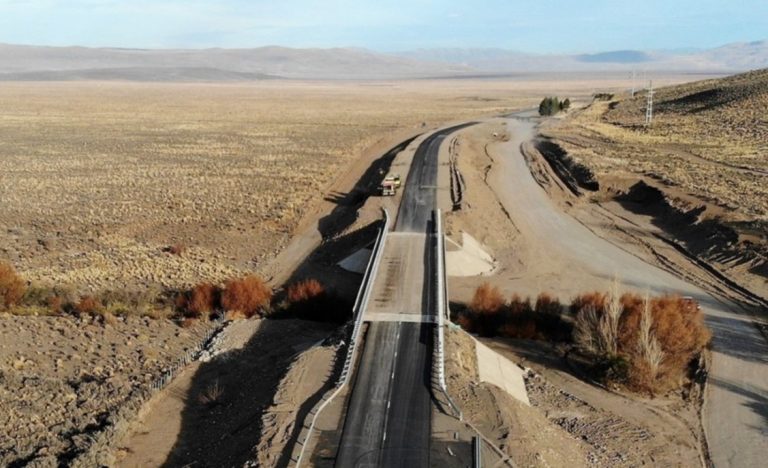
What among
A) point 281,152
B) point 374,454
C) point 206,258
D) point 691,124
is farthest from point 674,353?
point 691,124

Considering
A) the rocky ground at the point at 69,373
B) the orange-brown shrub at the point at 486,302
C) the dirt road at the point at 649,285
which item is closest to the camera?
the rocky ground at the point at 69,373

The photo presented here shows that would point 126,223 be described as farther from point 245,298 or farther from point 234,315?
point 234,315

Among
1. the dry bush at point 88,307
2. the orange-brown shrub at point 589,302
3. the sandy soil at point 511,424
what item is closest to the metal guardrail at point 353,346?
the sandy soil at point 511,424

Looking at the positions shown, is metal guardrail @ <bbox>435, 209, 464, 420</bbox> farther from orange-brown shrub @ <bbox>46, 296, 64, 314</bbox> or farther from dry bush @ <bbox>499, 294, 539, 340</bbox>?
orange-brown shrub @ <bbox>46, 296, 64, 314</bbox>

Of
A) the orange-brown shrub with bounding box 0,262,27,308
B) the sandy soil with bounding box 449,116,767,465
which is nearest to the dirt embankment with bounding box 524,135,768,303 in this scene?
the sandy soil with bounding box 449,116,767,465

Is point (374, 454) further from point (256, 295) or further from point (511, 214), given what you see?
point (511, 214)

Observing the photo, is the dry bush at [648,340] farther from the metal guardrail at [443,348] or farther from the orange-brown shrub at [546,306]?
the metal guardrail at [443,348]
